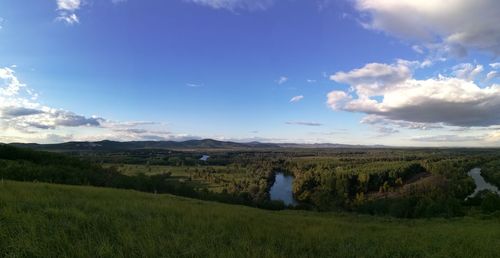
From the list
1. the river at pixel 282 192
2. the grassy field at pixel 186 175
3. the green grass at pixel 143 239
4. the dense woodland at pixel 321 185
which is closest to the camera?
the green grass at pixel 143 239

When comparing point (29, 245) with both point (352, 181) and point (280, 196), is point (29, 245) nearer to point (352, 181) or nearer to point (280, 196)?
point (280, 196)

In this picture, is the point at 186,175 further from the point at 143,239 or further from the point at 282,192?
the point at 143,239

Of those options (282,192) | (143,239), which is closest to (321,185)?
(282,192)

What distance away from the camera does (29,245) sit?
6.74 metres

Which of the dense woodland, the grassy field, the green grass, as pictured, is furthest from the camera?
the grassy field

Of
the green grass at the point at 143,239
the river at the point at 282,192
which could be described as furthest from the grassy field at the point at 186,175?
the green grass at the point at 143,239

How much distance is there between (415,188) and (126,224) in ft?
415

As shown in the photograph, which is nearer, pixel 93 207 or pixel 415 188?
pixel 93 207

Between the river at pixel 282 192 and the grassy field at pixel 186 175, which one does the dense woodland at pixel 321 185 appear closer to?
the grassy field at pixel 186 175

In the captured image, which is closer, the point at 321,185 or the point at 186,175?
the point at 321,185

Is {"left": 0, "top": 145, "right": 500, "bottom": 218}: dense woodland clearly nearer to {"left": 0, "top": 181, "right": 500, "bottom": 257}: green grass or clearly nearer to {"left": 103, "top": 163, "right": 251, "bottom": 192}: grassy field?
{"left": 103, "top": 163, "right": 251, "bottom": 192}: grassy field

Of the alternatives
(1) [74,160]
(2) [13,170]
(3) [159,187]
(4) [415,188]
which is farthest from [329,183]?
(2) [13,170]

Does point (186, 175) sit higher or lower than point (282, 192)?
higher

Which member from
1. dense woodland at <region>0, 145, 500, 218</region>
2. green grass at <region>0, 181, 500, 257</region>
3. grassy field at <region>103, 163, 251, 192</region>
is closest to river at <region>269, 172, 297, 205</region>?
dense woodland at <region>0, 145, 500, 218</region>
